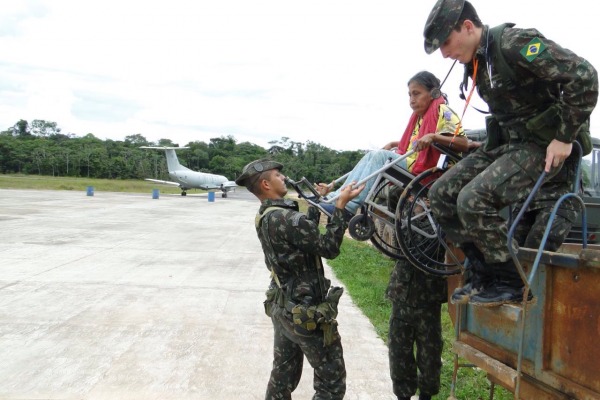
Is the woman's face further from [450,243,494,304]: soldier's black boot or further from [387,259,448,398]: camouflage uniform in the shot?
[450,243,494,304]: soldier's black boot

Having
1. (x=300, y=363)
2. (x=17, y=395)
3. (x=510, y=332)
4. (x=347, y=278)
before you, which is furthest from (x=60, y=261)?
(x=510, y=332)

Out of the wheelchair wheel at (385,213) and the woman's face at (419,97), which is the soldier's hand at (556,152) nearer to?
the wheelchair wheel at (385,213)

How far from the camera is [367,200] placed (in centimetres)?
340

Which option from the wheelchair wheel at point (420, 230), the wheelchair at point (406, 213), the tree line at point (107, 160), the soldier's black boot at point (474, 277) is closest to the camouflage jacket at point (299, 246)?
the wheelchair at point (406, 213)

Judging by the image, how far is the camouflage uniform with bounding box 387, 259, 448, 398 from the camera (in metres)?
3.67

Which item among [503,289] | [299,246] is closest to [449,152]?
[299,246]

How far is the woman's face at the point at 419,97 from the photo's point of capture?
356 cm

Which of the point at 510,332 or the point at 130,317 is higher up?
the point at 510,332

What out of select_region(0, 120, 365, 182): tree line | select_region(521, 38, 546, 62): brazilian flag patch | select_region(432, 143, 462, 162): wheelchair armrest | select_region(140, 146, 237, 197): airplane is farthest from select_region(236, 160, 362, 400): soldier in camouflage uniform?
select_region(0, 120, 365, 182): tree line

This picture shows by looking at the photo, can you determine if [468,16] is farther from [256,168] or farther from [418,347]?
[418,347]

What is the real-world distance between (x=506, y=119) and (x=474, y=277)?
73cm

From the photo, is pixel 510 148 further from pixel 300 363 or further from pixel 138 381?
pixel 138 381

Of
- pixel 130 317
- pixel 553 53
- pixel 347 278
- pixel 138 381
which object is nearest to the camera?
pixel 553 53

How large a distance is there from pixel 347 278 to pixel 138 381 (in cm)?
539
